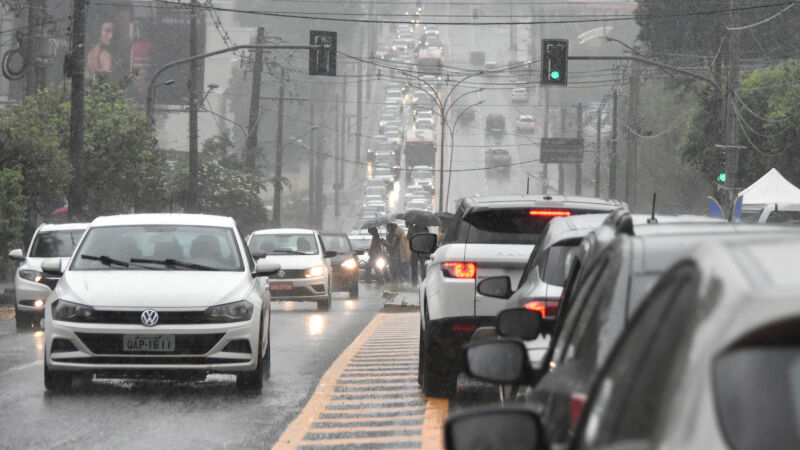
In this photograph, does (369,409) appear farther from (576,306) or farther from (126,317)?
(576,306)

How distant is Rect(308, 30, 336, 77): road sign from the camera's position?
112 ft

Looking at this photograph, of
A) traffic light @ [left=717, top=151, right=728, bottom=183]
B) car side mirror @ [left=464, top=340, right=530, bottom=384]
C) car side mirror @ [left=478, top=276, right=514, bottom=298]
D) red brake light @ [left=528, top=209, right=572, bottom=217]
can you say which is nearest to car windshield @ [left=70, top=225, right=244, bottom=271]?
red brake light @ [left=528, top=209, right=572, bottom=217]

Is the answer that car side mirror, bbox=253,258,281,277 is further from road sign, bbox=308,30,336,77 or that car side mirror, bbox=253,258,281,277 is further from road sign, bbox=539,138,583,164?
road sign, bbox=539,138,583,164

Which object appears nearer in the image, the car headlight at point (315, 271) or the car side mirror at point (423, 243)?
the car side mirror at point (423, 243)

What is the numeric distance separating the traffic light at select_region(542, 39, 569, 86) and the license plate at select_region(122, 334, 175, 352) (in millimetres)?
23422

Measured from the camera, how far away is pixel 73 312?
11.7 metres

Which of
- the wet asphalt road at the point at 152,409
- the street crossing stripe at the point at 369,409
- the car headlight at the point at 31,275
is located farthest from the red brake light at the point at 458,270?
the car headlight at the point at 31,275

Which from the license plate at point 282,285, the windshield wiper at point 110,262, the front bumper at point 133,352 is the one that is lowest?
the license plate at point 282,285

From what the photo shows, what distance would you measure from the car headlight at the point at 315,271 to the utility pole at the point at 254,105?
25.6 m

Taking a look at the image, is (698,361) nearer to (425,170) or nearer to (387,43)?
(425,170)

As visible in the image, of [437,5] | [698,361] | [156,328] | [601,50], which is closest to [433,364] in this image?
[156,328]

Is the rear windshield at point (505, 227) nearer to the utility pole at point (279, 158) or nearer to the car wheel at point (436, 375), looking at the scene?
the car wheel at point (436, 375)

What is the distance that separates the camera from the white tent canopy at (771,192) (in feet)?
127

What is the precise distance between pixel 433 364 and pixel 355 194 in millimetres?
97150
